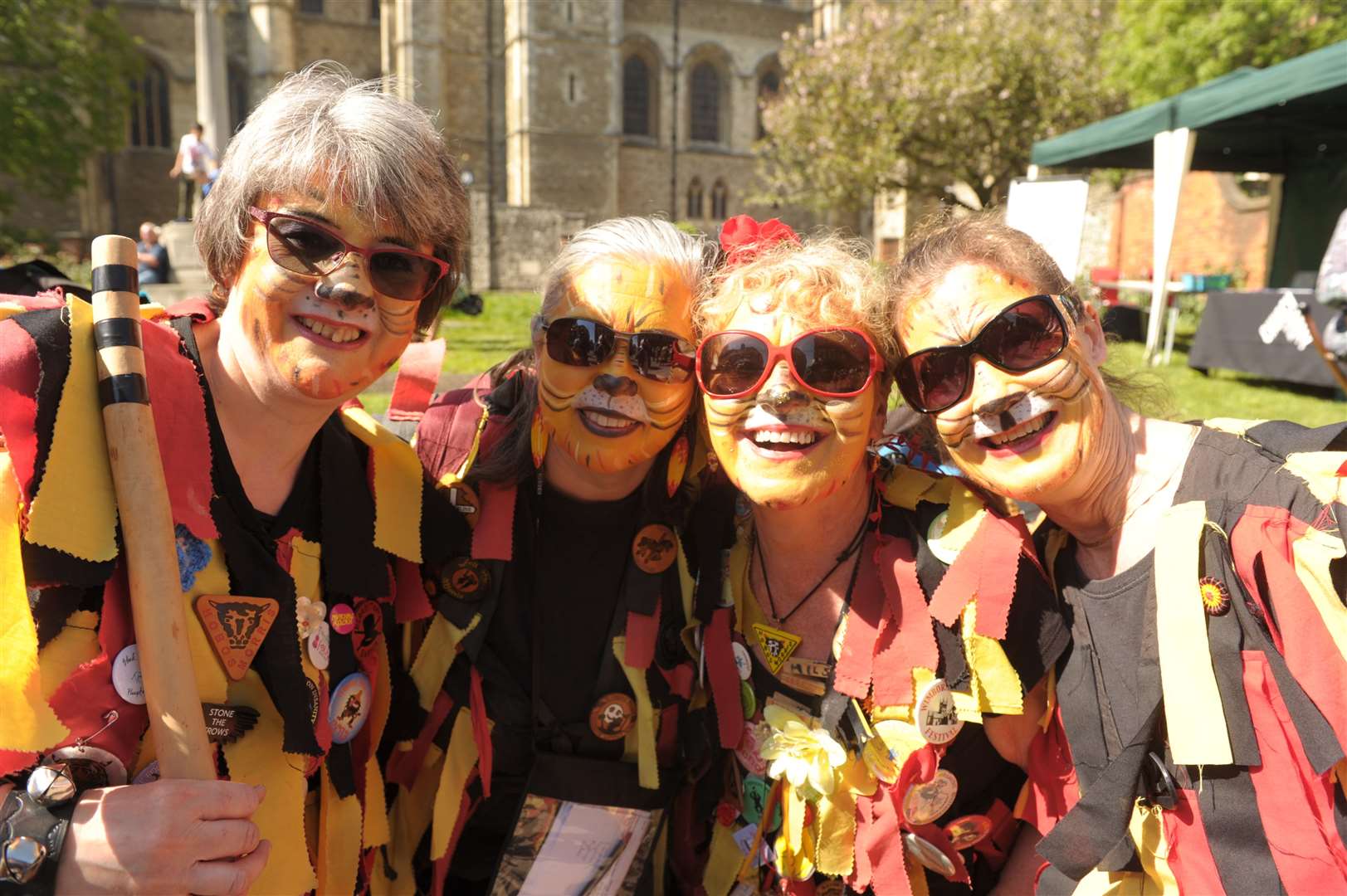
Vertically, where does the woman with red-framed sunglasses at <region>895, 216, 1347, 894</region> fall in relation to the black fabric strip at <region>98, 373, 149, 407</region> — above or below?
below

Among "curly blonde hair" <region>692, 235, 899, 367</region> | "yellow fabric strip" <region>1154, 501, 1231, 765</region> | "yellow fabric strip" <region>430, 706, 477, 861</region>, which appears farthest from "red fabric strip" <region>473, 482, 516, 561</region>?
"yellow fabric strip" <region>1154, 501, 1231, 765</region>

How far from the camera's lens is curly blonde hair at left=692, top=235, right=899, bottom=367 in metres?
1.98

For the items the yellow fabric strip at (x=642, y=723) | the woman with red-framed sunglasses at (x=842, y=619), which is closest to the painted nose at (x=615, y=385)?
the woman with red-framed sunglasses at (x=842, y=619)

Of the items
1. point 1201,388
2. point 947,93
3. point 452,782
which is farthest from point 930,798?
point 947,93

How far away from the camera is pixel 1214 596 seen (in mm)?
1650

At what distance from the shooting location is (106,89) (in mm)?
21156

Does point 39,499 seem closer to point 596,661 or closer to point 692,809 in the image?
point 596,661

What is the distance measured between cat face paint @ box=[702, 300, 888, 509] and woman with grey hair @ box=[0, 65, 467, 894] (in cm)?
71

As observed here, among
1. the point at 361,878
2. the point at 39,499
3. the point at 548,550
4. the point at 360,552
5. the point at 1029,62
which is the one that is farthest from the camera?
the point at 1029,62

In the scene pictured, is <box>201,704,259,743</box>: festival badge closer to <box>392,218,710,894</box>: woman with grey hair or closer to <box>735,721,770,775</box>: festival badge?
<box>392,218,710,894</box>: woman with grey hair

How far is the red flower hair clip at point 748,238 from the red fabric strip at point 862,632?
2.51 ft

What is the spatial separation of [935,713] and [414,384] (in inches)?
65.8

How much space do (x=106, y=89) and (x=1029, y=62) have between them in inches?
817

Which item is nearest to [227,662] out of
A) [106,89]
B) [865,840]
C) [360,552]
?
[360,552]
